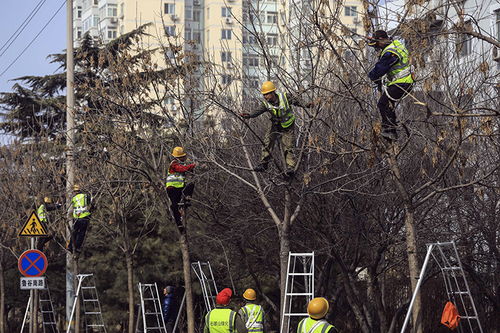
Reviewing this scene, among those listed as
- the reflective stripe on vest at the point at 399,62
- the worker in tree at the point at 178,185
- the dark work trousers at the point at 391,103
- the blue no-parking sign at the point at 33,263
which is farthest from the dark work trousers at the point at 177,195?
the reflective stripe on vest at the point at 399,62

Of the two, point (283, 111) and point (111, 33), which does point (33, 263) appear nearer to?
point (283, 111)

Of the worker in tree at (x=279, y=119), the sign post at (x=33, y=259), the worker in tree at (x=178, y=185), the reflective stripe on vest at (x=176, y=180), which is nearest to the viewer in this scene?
the worker in tree at (x=279, y=119)

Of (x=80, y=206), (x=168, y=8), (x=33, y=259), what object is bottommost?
(x=33, y=259)

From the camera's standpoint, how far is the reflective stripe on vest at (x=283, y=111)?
14.4 metres

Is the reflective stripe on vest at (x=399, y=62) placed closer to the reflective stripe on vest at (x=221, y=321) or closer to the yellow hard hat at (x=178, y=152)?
the reflective stripe on vest at (x=221, y=321)

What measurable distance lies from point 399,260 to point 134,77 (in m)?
7.13

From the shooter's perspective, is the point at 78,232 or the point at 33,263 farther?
the point at 78,232

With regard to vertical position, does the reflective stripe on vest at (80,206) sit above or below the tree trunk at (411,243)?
above

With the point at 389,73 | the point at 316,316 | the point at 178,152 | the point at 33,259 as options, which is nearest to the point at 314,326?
the point at 316,316

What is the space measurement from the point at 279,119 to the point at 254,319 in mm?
3460

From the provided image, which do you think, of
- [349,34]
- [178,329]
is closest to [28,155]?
[178,329]

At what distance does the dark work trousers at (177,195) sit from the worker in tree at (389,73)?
5.93 m

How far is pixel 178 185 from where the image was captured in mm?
17172

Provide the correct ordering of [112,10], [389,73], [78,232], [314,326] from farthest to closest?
[112,10] < [78,232] < [389,73] < [314,326]
